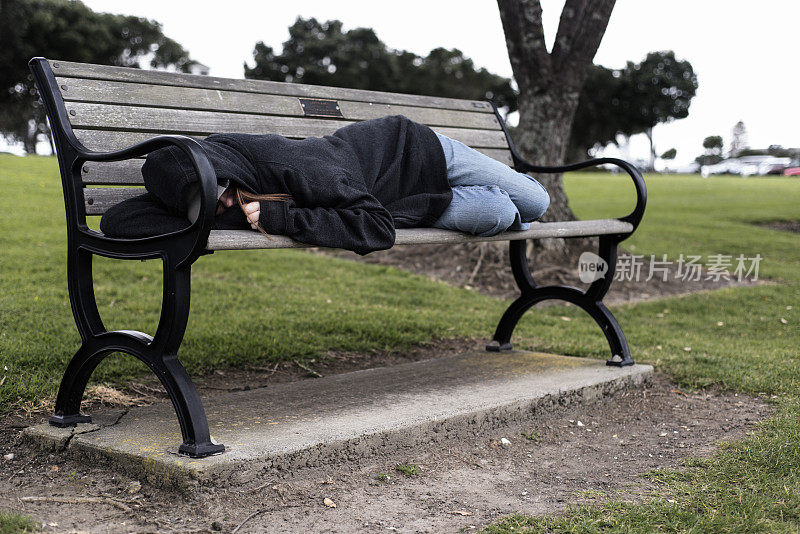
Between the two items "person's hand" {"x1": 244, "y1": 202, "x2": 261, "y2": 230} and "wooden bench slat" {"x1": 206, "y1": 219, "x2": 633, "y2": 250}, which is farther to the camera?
"person's hand" {"x1": 244, "y1": 202, "x2": 261, "y2": 230}

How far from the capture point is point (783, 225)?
37.9 ft

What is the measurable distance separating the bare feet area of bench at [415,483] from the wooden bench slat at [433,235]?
704mm

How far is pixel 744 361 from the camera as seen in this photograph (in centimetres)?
418

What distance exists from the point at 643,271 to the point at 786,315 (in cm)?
178

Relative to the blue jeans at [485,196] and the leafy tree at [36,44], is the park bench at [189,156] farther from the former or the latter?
the leafy tree at [36,44]

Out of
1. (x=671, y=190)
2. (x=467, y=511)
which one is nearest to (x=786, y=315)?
(x=467, y=511)

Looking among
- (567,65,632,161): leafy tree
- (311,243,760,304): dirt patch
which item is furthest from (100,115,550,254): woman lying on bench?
(567,65,632,161): leafy tree

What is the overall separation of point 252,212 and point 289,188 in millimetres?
198

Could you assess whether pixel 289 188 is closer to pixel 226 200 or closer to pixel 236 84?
pixel 226 200

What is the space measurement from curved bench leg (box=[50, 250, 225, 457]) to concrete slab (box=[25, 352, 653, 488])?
0.21 feet

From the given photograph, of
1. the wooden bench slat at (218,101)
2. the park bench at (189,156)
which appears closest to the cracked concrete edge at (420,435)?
the park bench at (189,156)

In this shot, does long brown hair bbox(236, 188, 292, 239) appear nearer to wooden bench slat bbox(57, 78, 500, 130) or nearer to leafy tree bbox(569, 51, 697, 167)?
wooden bench slat bbox(57, 78, 500, 130)

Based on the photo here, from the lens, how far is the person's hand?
2.34 meters

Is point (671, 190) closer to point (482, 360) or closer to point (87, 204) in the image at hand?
point (482, 360)
